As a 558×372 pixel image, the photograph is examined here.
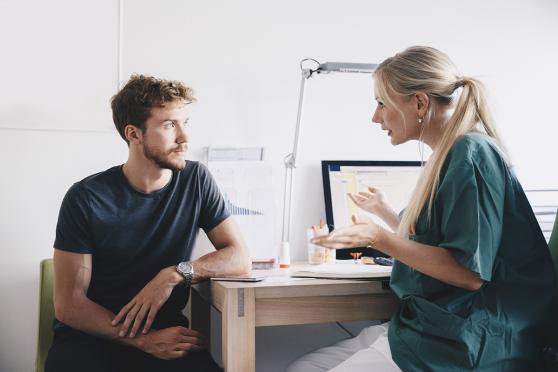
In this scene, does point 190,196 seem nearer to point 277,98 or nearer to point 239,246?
point 239,246

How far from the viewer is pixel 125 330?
152 centimetres

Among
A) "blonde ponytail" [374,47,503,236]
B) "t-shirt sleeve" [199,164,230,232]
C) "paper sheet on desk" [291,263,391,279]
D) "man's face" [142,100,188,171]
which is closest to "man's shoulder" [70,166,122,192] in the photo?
"man's face" [142,100,188,171]

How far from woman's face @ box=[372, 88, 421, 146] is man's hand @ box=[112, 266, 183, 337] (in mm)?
696

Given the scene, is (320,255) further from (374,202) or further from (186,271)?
(186,271)

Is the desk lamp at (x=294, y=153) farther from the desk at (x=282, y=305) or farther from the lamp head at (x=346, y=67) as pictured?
the desk at (x=282, y=305)

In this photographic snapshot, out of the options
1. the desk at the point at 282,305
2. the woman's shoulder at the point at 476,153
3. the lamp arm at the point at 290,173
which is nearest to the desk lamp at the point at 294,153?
the lamp arm at the point at 290,173

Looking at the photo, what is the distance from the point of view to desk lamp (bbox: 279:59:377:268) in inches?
76.8

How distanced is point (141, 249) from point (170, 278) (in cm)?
18

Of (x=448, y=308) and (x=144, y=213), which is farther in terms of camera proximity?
→ (x=144, y=213)

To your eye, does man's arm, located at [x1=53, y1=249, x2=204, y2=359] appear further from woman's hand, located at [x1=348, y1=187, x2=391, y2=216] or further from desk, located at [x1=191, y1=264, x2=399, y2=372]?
woman's hand, located at [x1=348, y1=187, x2=391, y2=216]

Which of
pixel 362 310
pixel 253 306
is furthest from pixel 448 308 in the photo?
pixel 253 306

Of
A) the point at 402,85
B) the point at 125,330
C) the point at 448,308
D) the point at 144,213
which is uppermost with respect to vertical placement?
the point at 402,85

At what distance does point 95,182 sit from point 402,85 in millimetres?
915

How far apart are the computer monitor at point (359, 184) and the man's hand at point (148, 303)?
2.50ft
